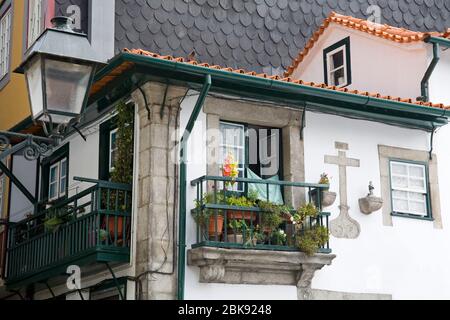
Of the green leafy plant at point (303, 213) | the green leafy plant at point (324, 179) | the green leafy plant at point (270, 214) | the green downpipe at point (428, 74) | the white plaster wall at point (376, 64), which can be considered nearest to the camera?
the green leafy plant at point (270, 214)

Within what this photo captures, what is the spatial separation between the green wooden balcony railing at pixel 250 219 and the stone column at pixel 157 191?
13.6 inches

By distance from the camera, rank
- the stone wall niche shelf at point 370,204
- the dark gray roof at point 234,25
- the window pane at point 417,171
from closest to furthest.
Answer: the stone wall niche shelf at point 370,204 → the window pane at point 417,171 → the dark gray roof at point 234,25

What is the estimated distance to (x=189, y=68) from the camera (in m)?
10.7

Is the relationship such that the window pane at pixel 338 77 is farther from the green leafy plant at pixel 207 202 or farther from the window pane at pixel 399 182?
the green leafy plant at pixel 207 202

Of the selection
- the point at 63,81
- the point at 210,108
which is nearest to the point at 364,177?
the point at 210,108

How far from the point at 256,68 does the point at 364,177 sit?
3335mm

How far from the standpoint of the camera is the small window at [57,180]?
529 inches

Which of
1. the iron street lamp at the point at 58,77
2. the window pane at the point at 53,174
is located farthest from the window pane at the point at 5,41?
the iron street lamp at the point at 58,77

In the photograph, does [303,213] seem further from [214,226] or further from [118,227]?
[118,227]

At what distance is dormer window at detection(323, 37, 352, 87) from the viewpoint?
15109 mm

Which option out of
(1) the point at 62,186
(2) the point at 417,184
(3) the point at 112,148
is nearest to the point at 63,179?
(1) the point at 62,186
